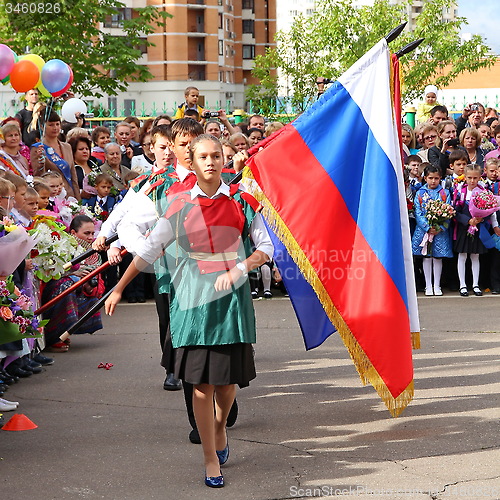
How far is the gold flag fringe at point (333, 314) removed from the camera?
6.23 meters

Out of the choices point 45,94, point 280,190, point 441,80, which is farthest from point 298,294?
point 441,80

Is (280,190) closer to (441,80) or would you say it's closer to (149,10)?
(149,10)

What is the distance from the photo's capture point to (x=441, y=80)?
30.8 m

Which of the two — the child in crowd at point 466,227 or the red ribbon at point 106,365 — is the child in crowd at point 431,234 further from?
the red ribbon at point 106,365

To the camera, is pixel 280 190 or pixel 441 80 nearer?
pixel 280 190

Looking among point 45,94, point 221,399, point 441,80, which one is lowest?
point 221,399

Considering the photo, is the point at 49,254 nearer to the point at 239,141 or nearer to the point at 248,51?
the point at 239,141

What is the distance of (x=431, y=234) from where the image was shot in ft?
40.5

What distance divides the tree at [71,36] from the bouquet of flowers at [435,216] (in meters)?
15.4

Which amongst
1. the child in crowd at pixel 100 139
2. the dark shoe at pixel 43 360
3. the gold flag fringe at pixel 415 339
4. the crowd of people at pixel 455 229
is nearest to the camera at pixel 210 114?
the child in crowd at pixel 100 139

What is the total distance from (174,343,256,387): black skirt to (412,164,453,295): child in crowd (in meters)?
7.24

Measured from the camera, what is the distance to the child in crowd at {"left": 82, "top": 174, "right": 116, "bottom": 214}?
11.9 metres

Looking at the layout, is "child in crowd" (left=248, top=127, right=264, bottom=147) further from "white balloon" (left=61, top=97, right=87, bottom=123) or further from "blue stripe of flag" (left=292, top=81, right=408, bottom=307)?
"blue stripe of flag" (left=292, top=81, right=408, bottom=307)

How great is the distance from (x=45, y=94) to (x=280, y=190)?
8.49 m
